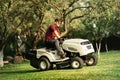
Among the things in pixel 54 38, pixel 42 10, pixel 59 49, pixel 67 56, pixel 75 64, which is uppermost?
pixel 42 10

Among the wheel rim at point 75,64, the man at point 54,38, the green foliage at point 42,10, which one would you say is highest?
A: the green foliage at point 42,10

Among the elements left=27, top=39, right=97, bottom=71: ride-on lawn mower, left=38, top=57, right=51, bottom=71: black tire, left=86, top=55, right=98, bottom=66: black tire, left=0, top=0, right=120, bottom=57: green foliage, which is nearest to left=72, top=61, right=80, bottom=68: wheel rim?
left=27, top=39, right=97, bottom=71: ride-on lawn mower

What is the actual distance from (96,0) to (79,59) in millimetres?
9188

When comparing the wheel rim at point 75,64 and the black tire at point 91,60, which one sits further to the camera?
the black tire at point 91,60

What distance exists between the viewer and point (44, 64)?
18.9 meters

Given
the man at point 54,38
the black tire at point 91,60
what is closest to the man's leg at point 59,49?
the man at point 54,38

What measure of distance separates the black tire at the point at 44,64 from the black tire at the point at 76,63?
1153 millimetres

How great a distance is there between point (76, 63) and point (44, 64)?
1.57m

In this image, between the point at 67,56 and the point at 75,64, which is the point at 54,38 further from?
the point at 75,64

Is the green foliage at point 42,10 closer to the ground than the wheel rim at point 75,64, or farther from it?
farther from it

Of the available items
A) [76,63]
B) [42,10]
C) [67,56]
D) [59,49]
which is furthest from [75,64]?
[42,10]

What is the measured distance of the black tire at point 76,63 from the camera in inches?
718

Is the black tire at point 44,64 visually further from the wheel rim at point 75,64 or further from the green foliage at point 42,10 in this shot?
the green foliage at point 42,10

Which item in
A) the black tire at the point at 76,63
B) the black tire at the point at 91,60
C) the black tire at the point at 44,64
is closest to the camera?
the black tire at the point at 76,63
